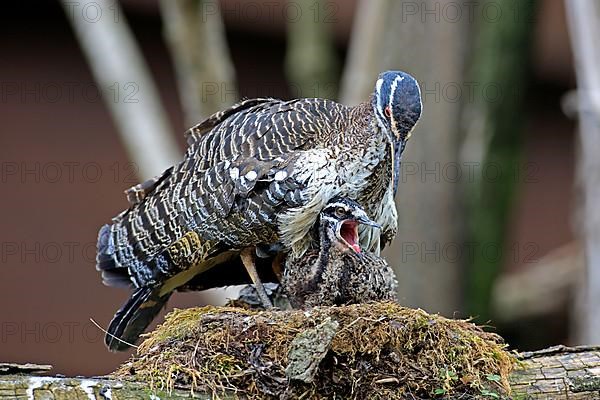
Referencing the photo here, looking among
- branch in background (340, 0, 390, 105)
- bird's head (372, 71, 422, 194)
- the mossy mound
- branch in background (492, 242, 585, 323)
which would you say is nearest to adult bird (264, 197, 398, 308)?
bird's head (372, 71, 422, 194)

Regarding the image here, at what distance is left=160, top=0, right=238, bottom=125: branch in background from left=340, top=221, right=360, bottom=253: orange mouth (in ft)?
7.39

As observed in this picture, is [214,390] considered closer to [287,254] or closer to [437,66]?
[287,254]

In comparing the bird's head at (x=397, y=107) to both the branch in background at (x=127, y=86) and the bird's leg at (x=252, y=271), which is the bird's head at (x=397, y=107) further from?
the branch in background at (x=127, y=86)

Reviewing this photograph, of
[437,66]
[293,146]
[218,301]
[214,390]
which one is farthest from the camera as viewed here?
[218,301]

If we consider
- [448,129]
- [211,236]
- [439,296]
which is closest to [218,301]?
[439,296]

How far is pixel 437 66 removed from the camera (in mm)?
6930

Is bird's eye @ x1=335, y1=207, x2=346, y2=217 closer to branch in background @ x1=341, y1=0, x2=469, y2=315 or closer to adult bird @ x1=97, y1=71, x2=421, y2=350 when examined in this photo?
adult bird @ x1=97, y1=71, x2=421, y2=350

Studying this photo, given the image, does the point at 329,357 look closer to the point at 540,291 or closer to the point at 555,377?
the point at 555,377

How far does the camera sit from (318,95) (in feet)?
26.2

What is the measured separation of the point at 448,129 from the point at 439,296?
4.00 ft

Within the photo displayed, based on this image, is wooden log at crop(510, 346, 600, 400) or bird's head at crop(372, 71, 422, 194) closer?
wooden log at crop(510, 346, 600, 400)

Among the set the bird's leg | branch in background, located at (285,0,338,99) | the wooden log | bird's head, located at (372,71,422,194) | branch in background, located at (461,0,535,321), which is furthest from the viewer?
branch in background, located at (285,0,338,99)

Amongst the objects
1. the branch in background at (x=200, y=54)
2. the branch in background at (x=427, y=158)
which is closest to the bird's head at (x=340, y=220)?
the branch in background at (x=427, y=158)

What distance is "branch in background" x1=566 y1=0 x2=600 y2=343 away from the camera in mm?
7031
